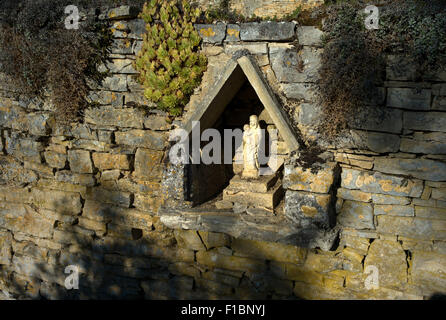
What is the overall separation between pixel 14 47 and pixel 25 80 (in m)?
0.46

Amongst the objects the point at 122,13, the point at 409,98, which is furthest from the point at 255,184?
the point at 122,13

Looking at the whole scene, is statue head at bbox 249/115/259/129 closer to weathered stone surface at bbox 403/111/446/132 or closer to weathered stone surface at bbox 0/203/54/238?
weathered stone surface at bbox 403/111/446/132

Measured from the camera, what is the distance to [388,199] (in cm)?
396

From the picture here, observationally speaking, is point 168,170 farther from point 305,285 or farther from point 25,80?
point 25,80

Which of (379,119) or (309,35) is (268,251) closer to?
(379,119)

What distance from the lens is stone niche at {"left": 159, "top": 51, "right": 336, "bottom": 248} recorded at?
4.16 meters

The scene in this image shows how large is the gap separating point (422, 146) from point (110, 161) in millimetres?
3585

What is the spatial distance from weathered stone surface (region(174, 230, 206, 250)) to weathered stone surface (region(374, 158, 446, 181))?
2237mm

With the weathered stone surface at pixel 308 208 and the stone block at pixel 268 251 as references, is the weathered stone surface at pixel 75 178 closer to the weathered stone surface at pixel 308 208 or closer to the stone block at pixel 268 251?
the stone block at pixel 268 251

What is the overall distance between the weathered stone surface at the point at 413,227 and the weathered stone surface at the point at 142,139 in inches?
105

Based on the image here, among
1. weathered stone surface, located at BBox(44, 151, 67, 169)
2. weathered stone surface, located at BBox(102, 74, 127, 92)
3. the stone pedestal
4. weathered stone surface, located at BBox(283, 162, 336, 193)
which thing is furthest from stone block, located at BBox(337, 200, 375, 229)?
weathered stone surface, located at BBox(44, 151, 67, 169)

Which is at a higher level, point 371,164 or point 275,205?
point 371,164

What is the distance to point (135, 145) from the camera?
4.89 metres

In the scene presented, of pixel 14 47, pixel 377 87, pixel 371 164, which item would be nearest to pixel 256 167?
pixel 371 164
